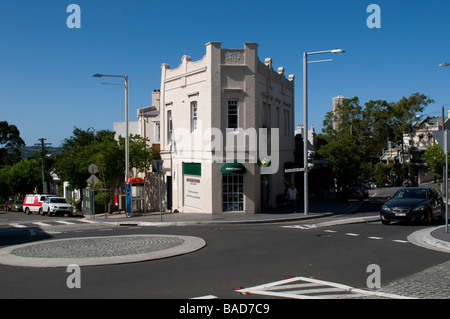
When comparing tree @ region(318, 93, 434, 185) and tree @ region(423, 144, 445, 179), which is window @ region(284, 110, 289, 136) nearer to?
tree @ region(423, 144, 445, 179)

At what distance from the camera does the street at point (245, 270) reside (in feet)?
25.5

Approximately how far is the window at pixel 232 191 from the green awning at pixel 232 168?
84 centimetres

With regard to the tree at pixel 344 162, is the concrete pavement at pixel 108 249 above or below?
below

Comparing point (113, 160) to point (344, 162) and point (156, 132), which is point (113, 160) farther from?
point (344, 162)

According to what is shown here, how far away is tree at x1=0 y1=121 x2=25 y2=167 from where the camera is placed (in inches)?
3098

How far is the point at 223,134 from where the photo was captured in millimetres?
23547

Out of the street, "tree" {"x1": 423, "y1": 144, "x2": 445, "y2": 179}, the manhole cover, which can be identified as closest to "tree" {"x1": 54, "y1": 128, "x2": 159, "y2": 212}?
the manhole cover

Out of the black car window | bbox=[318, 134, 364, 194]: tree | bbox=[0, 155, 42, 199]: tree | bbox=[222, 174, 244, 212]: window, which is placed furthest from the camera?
bbox=[0, 155, 42, 199]: tree

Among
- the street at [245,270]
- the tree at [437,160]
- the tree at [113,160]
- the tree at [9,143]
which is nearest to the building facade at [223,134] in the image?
the tree at [113,160]

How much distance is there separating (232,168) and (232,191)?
1696mm

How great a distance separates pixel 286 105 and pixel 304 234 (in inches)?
680

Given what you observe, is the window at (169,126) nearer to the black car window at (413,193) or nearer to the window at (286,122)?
the window at (286,122)
